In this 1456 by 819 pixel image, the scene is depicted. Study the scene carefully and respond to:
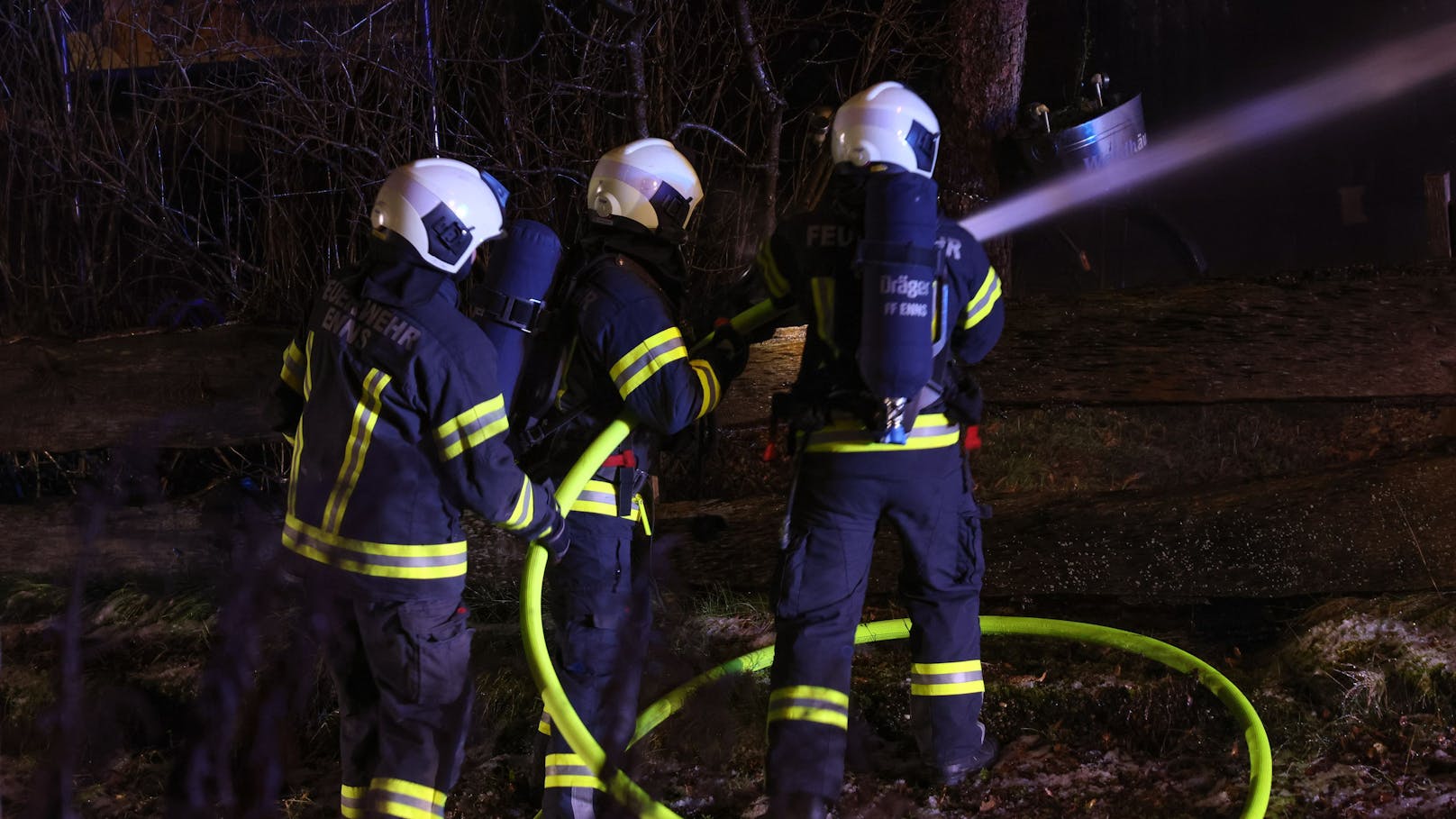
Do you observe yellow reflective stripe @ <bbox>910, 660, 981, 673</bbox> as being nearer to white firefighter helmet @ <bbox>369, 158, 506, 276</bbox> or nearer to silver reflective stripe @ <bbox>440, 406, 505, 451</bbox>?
silver reflective stripe @ <bbox>440, 406, 505, 451</bbox>

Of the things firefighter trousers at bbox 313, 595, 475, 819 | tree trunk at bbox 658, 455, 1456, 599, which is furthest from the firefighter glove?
tree trunk at bbox 658, 455, 1456, 599

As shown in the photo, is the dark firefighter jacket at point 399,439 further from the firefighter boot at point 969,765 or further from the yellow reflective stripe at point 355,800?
the firefighter boot at point 969,765

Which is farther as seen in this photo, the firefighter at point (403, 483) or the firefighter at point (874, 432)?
the firefighter at point (874, 432)

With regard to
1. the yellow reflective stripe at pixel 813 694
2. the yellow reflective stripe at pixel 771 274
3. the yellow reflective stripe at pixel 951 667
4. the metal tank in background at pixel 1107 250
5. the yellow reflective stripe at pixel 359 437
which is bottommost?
the yellow reflective stripe at pixel 813 694

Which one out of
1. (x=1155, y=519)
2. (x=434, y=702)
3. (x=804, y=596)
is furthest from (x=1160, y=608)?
(x=434, y=702)

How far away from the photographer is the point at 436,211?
3.07 meters

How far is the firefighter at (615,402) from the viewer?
131 inches

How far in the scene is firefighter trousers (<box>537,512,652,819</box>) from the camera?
346 cm

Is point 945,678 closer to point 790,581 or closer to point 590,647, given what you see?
point 790,581

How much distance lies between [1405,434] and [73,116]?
9.39 metres

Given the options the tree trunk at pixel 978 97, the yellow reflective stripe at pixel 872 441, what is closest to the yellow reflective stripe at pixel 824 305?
the yellow reflective stripe at pixel 872 441

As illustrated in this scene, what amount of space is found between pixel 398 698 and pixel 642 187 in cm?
182

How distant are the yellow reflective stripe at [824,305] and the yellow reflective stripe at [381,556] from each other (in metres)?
1.31

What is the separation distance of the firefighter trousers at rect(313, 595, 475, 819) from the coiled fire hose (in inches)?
9.8
